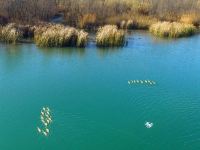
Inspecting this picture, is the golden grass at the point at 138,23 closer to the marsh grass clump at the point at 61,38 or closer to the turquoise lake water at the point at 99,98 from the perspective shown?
the turquoise lake water at the point at 99,98

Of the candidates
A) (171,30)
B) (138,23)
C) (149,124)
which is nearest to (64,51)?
(171,30)

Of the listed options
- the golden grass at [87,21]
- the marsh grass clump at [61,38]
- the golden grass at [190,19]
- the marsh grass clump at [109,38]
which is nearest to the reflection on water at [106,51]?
the marsh grass clump at [109,38]

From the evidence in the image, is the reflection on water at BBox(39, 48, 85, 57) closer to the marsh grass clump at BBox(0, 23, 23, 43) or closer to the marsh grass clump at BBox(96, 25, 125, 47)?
the marsh grass clump at BBox(96, 25, 125, 47)

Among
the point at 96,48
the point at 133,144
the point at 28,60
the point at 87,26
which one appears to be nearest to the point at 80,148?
the point at 133,144

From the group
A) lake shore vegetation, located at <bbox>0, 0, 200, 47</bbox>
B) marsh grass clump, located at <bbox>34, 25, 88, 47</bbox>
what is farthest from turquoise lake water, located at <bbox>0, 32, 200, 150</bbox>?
lake shore vegetation, located at <bbox>0, 0, 200, 47</bbox>

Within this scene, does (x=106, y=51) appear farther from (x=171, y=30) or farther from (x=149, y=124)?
(x=149, y=124)

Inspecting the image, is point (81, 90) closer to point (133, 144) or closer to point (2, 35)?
point (133, 144)
